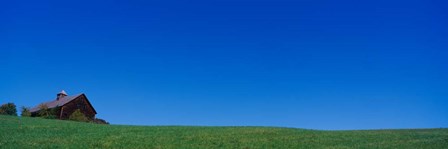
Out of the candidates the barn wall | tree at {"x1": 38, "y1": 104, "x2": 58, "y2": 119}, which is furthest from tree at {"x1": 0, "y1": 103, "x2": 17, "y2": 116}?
the barn wall

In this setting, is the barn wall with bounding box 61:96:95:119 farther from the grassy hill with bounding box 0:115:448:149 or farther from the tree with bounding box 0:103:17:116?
the grassy hill with bounding box 0:115:448:149

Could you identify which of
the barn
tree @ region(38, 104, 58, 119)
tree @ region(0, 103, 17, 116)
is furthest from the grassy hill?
the barn

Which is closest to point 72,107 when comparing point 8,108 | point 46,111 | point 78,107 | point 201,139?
point 78,107

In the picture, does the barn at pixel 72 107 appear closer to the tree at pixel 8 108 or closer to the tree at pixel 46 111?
the tree at pixel 46 111

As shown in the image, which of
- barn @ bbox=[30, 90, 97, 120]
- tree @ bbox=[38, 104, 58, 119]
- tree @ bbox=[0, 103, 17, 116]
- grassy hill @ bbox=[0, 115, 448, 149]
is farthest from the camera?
barn @ bbox=[30, 90, 97, 120]

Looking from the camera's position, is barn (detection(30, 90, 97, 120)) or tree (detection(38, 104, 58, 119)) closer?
tree (detection(38, 104, 58, 119))

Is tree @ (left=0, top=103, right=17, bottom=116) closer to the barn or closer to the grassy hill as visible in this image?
the barn

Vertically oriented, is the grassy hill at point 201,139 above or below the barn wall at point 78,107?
below

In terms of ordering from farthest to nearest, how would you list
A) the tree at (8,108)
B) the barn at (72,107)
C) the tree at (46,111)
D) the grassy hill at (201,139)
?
the barn at (72,107) → the tree at (46,111) → the tree at (8,108) → the grassy hill at (201,139)

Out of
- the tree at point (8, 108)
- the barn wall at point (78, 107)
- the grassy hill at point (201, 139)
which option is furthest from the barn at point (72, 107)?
the grassy hill at point (201, 139)

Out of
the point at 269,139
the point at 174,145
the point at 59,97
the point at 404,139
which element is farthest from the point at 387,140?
the point at 59,97

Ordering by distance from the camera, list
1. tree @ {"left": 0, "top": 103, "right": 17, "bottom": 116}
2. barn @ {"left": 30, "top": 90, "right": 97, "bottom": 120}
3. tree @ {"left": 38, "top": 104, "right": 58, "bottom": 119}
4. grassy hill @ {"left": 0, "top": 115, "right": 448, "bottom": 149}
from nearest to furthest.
Answer: 1. grassy hill @ {"left": 0, "top": 115, "right": 448, "bottom": 149}
2. tree @ {"left": 0, "top": 103, "right": 17, "bottom": 116}
3. tree @ {"left": 38, "top": 104, "right": 58, "bottom": 119}
4. barn @ {"left": 30, "top": 90, "right": 97, "bottom": 120}

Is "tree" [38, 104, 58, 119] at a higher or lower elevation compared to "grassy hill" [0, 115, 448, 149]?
higher

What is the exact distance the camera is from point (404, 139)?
104 ft
